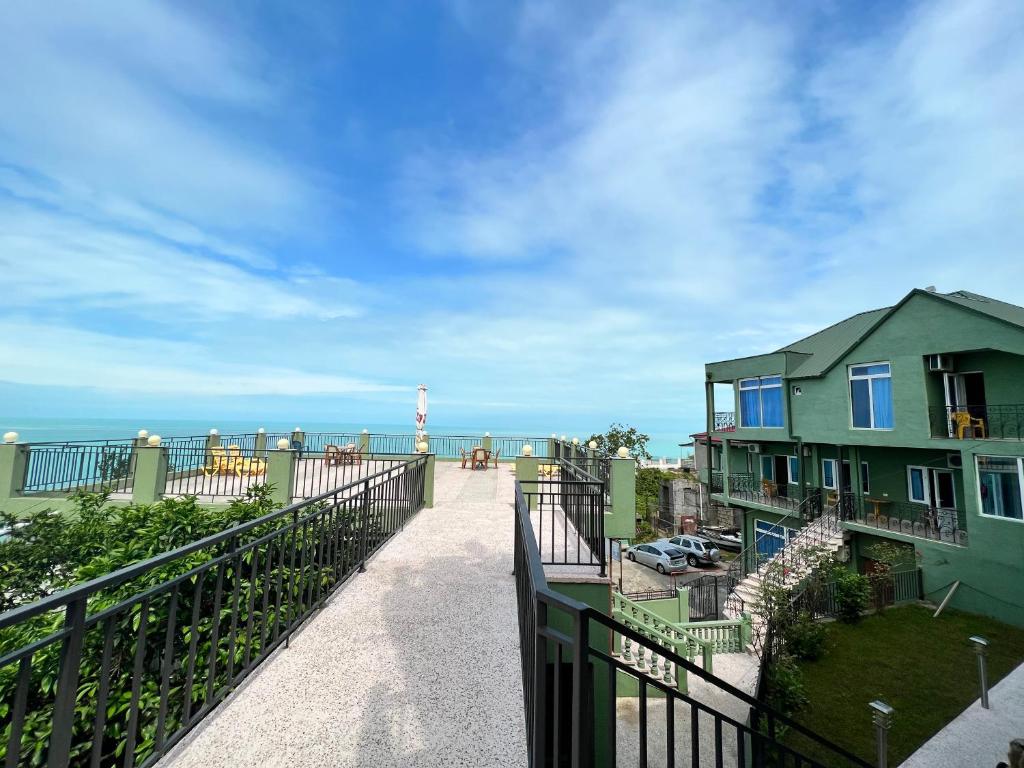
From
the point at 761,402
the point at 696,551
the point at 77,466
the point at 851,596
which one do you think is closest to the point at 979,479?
the point at 851,596

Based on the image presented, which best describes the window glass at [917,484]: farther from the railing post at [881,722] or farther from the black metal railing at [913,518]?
→ the railing post at [881,722]

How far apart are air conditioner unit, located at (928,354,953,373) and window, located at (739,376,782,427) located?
201 inches

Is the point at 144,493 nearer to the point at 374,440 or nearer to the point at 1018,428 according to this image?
the point at 374,440

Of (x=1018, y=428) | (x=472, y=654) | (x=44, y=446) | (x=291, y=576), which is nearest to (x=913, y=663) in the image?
(x=1018, y=428)

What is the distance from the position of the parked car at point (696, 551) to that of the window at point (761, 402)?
→ 7.46 meters

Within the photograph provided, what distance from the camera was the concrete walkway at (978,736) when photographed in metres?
7.25

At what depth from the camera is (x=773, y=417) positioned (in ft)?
63.8

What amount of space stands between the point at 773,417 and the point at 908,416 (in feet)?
16.6

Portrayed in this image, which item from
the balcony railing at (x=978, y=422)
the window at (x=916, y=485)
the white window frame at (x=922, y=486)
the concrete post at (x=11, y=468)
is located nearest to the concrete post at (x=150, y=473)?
the concrete post at (x=11, y=468)

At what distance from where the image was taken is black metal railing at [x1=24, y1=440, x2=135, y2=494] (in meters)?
10.6

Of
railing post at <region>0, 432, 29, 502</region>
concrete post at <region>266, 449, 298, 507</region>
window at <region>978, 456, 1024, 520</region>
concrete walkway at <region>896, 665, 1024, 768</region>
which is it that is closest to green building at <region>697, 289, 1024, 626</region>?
window at <region>978, 456, 1024, 520</region>

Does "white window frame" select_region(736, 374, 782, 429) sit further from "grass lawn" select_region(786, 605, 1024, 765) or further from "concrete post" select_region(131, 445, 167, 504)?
"concrete post" select_region(131, 445, 167, 504)

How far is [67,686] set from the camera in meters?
2.17

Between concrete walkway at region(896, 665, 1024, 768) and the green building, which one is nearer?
concrete walkway at region(896, 665, 1024, 768)
